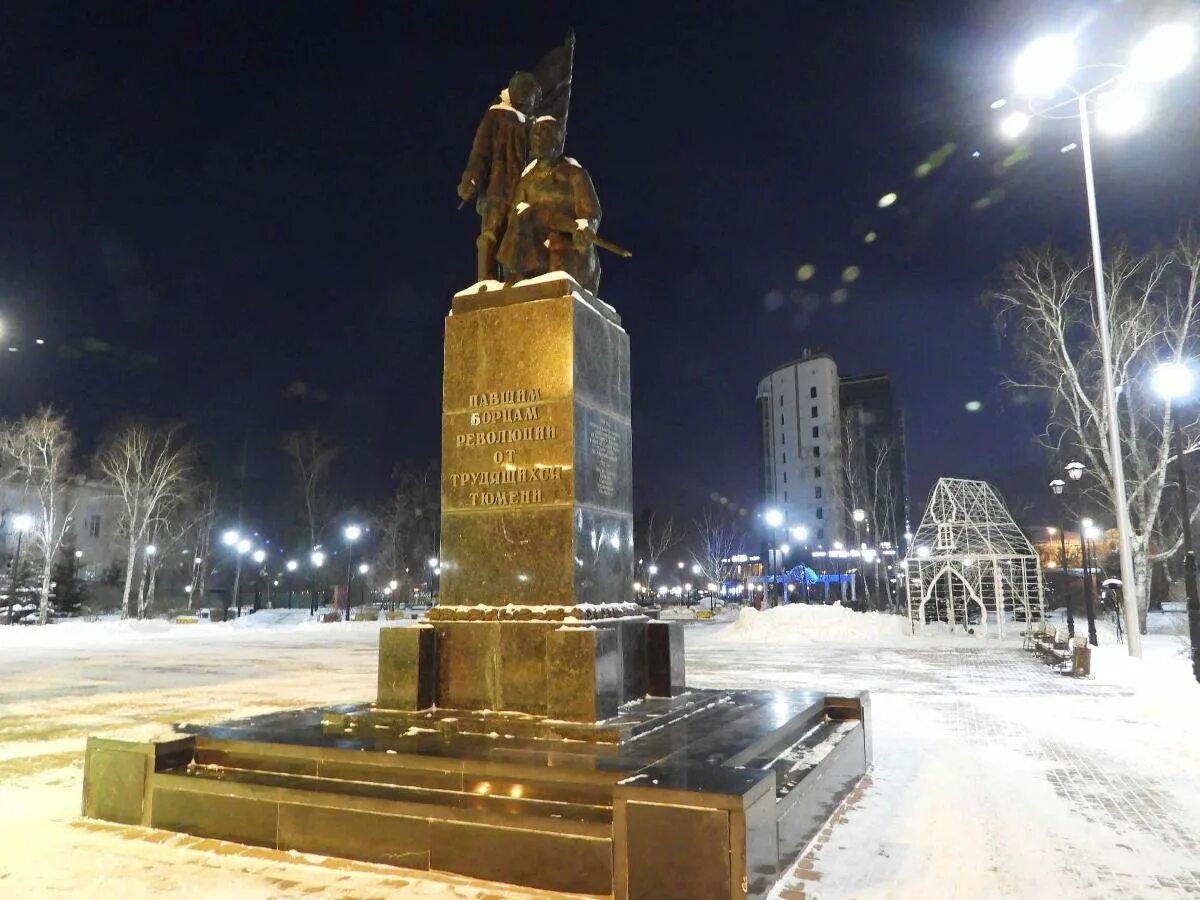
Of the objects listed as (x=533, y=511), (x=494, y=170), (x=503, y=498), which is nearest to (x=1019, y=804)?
(x=533, y=511)

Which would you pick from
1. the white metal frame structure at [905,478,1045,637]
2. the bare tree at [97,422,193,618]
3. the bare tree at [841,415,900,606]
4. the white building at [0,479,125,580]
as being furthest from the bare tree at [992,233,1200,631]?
the white building at [0,479,125,580]

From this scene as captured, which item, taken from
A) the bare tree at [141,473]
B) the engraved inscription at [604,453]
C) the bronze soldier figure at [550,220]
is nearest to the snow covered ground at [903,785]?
the engraved inscription at [604,453]

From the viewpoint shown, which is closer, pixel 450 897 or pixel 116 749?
pixel 450 897

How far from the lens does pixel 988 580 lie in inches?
1438

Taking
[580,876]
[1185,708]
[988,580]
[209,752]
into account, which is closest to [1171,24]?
[1185,708]

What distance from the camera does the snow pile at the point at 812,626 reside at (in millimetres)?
29016

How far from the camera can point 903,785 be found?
23.3 ft

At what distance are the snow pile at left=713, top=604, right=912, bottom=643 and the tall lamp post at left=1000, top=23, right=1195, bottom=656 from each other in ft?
42.0

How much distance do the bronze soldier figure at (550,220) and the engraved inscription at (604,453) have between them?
146 centimetres

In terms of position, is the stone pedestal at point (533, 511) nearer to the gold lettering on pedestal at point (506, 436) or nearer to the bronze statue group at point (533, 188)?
the gold lettering on pedestal at point (506, 436)

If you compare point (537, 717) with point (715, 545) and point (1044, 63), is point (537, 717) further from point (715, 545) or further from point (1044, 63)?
point (715, 545)

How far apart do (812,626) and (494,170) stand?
25.1m

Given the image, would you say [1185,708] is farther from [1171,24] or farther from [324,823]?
[1171,24]

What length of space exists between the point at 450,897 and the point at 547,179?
20.0ft
